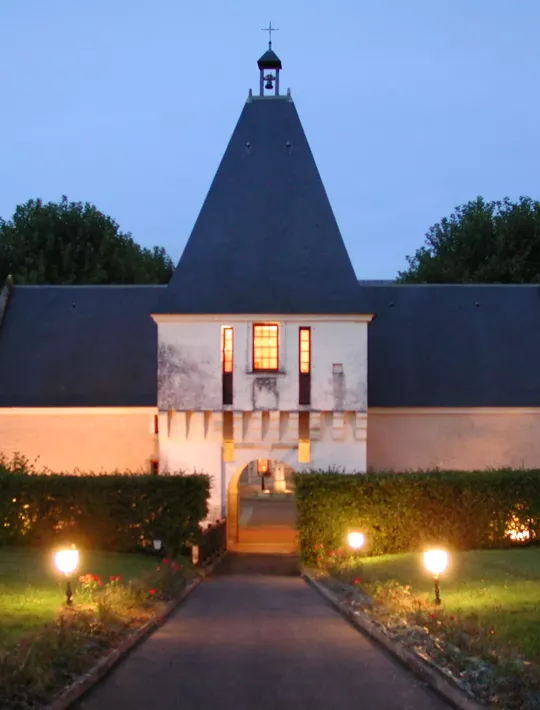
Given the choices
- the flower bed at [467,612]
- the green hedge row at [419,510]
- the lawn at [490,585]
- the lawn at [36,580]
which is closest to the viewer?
the flower bed at [467,612]

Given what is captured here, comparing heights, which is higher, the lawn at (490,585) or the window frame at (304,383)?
the window frame at (304,383)

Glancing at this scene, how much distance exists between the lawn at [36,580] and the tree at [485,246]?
36.2 m

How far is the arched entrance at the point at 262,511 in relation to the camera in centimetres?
3565

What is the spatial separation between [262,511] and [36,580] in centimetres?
3216

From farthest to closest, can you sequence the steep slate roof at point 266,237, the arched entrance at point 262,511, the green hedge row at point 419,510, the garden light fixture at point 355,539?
the arched entrance at point 262,511
the steep slate roof at point 266,237
the green hedge row at point 419,510
the garden light fixture at point 355,539

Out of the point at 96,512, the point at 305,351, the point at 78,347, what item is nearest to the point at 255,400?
the point at 305,351

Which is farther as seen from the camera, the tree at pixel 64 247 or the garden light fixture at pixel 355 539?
the tree at pixel 64 247

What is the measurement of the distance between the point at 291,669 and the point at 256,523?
32.1m

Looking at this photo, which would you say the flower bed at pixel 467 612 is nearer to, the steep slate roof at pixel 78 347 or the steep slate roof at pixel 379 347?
the steep slate roof at pixel 379 347

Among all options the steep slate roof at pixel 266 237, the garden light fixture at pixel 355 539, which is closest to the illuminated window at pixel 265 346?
the steep slate roof at pixel 266 237

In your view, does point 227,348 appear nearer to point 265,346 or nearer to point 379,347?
point 265,346

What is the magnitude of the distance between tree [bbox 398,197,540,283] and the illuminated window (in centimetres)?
2676

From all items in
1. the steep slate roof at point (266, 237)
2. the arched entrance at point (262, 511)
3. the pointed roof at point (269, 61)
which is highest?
the pointed roof at point (269, 61)

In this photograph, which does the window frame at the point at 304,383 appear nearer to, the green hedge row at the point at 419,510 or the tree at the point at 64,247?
the green hedge row at the point at 419,510
